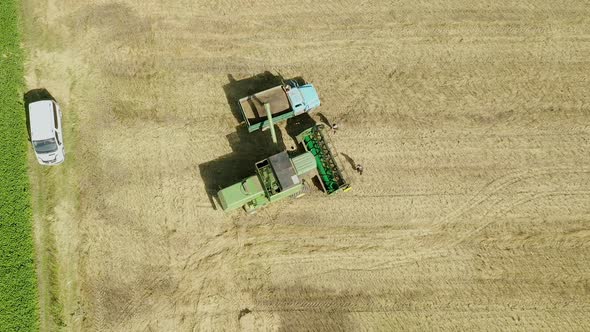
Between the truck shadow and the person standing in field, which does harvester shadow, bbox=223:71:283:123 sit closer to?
the truck shadow

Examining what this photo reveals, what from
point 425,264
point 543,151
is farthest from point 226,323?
point 543,151

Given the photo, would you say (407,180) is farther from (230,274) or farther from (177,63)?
(177,63)

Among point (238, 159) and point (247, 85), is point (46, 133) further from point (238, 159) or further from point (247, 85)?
point (247, 85)

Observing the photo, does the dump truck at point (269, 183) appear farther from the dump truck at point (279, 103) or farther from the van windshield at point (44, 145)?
the van windshield at point (44, 145)

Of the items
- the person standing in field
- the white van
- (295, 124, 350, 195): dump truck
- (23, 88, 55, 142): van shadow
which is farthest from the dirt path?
(295, 124, 350, 195): dump truck

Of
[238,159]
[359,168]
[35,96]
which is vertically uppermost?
[35,96]

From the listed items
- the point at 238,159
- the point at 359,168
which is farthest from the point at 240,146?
the point at 359,168
